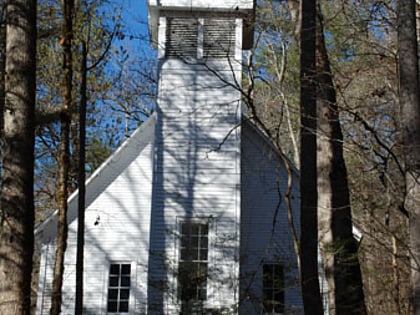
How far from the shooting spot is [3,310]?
25.1 feet

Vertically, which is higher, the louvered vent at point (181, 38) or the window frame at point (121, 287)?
the louvered vent at point (181, 38)

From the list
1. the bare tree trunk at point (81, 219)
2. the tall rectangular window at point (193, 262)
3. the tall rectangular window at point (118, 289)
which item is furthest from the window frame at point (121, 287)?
the bare tree trunk at point (81, 219)

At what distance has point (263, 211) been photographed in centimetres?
1505

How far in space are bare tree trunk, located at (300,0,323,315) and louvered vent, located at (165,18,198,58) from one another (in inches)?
160

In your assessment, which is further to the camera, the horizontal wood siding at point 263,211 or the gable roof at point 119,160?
the gable roof at point 119,160

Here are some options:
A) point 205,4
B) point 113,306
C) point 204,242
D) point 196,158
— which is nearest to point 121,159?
point 196,158

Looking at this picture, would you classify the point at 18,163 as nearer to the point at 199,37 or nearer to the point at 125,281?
the point at 199,37

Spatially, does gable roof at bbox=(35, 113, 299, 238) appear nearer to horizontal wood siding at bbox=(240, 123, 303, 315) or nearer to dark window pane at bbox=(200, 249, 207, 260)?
horizontal wood siding at bbox=(240, 123, 303, 315)

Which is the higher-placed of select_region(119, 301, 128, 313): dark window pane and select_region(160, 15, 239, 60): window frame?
select_region(160, 15, 239, 60): window frame

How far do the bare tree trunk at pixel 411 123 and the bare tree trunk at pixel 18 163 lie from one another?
526 cm

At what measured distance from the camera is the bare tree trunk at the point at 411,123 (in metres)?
8.83

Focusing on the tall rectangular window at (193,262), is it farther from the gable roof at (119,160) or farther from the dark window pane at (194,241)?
the gable roof at (119,160)

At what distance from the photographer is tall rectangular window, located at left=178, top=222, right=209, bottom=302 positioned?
11.9 metres

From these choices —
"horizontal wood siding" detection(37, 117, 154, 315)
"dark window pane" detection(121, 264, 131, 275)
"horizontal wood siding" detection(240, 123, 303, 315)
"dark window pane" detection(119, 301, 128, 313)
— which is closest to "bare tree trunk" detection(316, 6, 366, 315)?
"horizontal wood siding" detection(240, 123, 303, 315)
